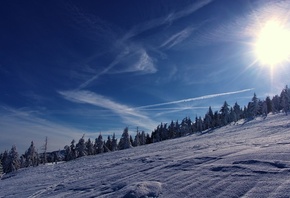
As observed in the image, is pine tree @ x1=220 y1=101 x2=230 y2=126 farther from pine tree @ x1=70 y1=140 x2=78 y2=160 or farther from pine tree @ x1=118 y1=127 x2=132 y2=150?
pine tree @ x1=70 y1=140 x2=78 y2=160

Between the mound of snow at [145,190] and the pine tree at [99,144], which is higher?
the pine tree at [99,144]

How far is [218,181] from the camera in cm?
1000

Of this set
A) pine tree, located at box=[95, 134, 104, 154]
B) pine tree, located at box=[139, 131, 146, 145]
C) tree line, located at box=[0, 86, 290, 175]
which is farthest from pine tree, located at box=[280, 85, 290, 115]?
pine tree, located at box=[95, 134, 104, 154]

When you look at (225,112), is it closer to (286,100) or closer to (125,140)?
(286,100)

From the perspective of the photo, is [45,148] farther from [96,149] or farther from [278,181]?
[278,181]

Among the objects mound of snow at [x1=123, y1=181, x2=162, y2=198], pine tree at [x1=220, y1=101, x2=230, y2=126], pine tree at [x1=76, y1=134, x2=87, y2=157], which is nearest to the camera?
mound of snow at [x1=123, y1=181, x2=162, y2=198]

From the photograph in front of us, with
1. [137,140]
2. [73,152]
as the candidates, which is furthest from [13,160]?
[137,140]

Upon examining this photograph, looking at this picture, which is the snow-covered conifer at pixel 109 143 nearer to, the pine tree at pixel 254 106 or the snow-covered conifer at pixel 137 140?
the snow-covered conifer at pixel 137 140

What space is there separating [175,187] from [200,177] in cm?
118

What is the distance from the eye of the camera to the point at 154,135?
11881 cm

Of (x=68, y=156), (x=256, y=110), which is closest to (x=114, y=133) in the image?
(x=68, y=156)

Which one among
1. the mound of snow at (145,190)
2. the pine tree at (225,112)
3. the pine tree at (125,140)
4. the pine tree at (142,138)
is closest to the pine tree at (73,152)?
the pine tree at (125,140)

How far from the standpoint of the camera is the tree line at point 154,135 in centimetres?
8481

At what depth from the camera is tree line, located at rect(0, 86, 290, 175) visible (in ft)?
278
